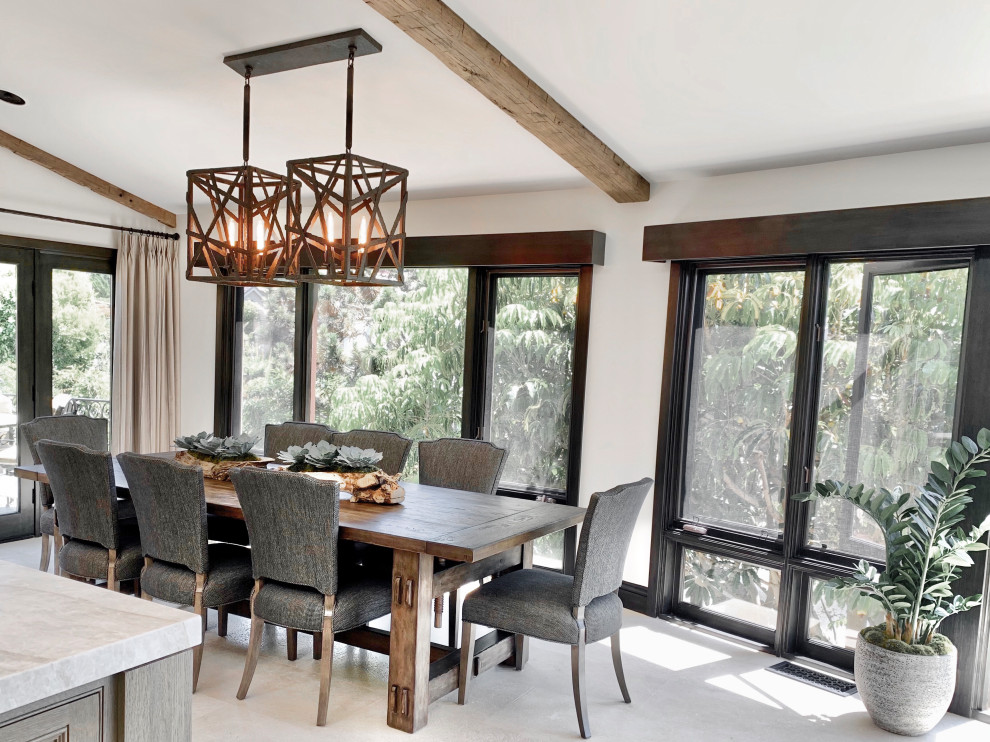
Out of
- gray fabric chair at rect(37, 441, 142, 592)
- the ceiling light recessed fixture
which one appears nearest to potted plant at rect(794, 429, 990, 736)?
gray fabric chair at rect(37, 441, 142, 592)

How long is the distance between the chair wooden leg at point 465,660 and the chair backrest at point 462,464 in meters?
1.05

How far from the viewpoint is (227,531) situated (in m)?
4.19

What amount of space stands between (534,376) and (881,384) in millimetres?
→ 2025

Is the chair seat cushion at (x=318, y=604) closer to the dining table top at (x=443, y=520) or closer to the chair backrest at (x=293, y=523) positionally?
the chair backrest at (x=293, y=523)

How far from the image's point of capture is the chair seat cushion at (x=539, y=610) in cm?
309

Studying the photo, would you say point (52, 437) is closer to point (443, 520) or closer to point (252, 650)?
point (252, 650)

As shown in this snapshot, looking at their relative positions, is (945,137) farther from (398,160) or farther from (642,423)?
(398,160)

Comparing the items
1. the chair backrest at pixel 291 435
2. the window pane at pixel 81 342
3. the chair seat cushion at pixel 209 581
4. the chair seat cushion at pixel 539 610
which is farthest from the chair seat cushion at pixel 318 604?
the window pane at pixel 81 342

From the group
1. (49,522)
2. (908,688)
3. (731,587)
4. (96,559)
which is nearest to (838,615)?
(731,587)

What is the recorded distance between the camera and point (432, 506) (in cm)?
363

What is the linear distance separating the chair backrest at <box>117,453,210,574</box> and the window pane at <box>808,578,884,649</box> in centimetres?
288

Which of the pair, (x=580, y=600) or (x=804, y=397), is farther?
(x=804, y=397)

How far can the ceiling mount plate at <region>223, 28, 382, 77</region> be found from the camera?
3324mm

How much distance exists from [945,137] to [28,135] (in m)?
5.32
